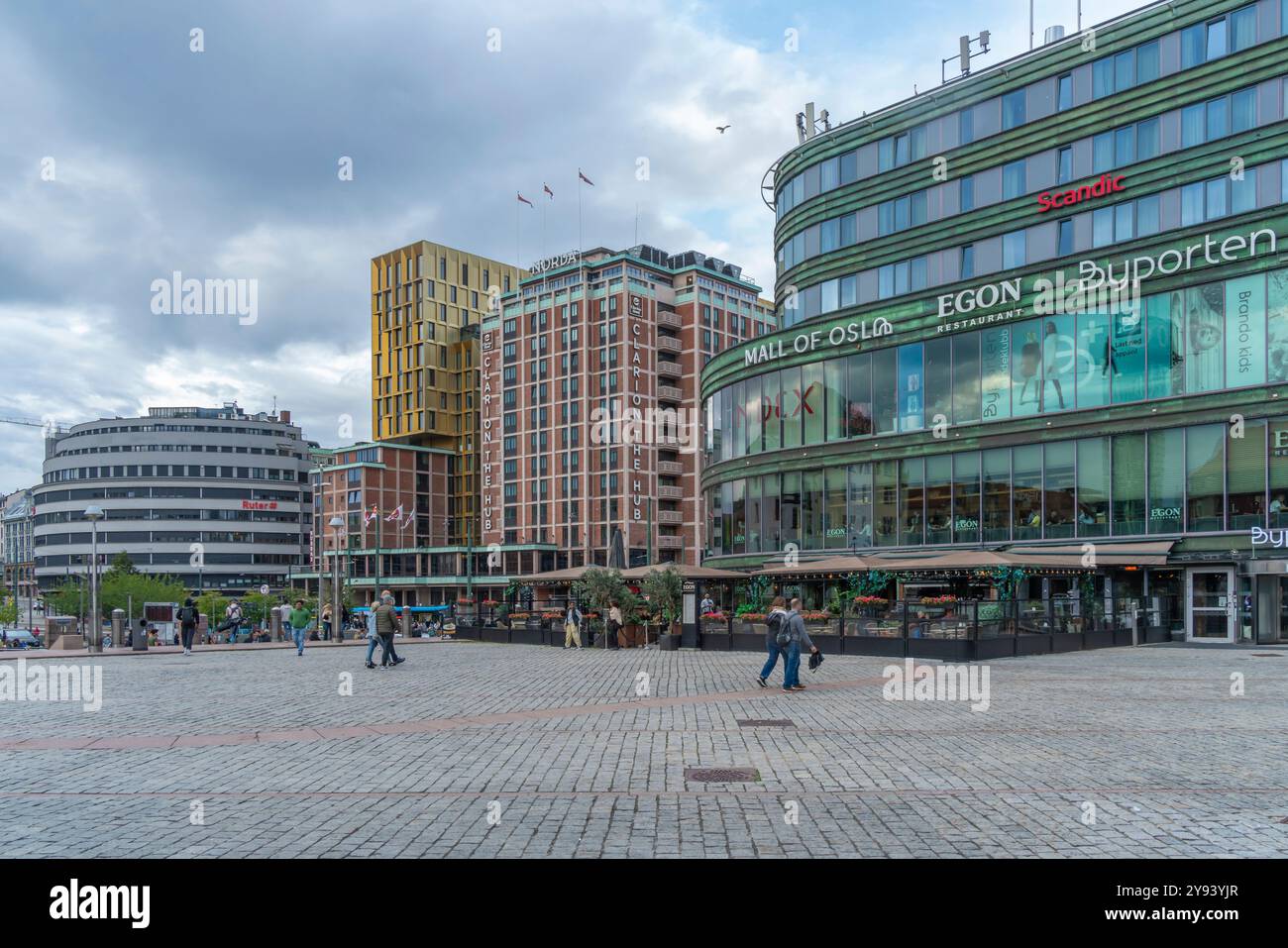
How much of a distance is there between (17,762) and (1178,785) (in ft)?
38.8

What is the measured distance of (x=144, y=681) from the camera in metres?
21.9

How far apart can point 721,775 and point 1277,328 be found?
33.6 metres

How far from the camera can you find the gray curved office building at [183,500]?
138m

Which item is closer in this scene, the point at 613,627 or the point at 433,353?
the point at 613,627

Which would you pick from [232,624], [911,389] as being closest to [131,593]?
[232,624]

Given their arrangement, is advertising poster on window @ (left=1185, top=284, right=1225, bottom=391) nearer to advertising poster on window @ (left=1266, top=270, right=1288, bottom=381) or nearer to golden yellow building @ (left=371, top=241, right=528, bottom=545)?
advertising poster on window @ (left=1266, top=270, right=1288, bottom=381)

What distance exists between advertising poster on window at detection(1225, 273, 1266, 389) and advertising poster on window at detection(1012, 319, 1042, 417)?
22.7ft

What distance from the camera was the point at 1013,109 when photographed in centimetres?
4503

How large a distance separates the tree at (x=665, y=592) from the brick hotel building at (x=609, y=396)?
6288 centimetres

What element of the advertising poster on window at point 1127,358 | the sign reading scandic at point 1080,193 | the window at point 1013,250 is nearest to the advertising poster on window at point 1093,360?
the advertising poster on window at point 1127,358

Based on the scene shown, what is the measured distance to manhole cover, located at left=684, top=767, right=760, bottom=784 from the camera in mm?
9727

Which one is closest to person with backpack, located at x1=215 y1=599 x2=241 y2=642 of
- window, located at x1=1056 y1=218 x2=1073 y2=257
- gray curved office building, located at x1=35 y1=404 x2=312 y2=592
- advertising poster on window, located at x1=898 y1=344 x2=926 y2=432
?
advertising poster on window, located at x1=898 y1=344 x2=926 y2=432

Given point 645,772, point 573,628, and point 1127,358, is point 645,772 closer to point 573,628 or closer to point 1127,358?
point 573,628
